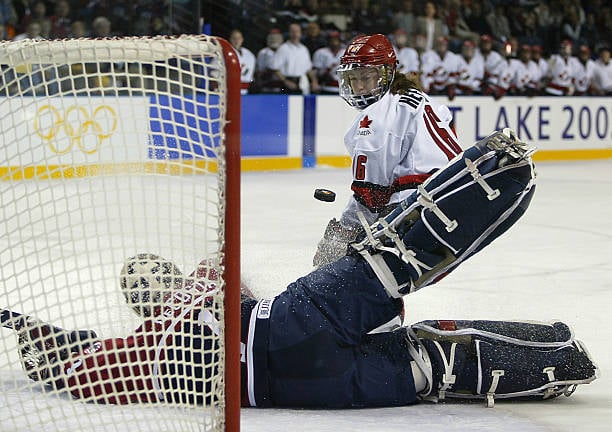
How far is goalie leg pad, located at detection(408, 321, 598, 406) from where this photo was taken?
2.44m

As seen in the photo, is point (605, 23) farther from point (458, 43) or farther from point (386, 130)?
point (386, 130)

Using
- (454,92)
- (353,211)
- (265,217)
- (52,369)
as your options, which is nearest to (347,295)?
(52,369)

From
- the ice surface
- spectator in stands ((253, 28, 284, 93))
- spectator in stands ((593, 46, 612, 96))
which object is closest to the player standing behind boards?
the ice surface

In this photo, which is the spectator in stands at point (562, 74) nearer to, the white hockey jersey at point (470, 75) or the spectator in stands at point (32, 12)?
the white hockey jersey at point (470, 75)

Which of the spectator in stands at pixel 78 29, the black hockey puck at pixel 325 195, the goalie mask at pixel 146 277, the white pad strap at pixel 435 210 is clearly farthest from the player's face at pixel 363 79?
the spectator in stands at pixel 78 29

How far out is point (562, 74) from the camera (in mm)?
12133

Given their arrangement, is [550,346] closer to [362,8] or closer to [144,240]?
[144,240]

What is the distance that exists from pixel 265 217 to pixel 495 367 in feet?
12.6

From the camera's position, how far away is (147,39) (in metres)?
1.97

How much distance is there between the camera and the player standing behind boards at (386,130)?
3109mm

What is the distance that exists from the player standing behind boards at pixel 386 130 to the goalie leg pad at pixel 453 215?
0.71 metres

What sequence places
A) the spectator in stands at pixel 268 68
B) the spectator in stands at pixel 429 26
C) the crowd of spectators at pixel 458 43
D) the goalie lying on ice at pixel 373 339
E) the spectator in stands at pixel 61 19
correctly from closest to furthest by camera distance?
1. the goalie lying on ice at pixel 373 339
2. the spectator in stands at pixel 61 19
3. the spectator in stands at pixel 268 68
4. the crowd of spectators at pixel 458 43
5. the spectator in stands at pixel 429 26

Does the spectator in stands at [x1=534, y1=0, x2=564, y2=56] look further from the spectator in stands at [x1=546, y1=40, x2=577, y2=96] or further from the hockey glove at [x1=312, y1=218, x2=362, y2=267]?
the hockey glove at [x1=312, y1=218, x2=362, y2=267]

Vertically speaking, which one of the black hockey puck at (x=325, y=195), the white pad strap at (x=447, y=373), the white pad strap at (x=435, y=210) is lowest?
the white pad strap at (x=447, y=373)
